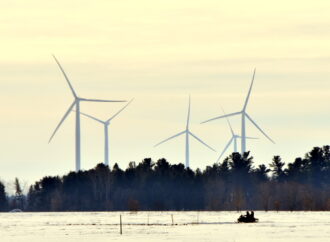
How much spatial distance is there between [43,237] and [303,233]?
29.2 meters

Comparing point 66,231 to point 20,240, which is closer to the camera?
point 20,240

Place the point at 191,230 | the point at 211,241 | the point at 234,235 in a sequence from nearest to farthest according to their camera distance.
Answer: the point at 211,241 → the point at 234,235 → the point at 191,230

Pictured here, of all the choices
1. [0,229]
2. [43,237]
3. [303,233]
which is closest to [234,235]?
[303,233]

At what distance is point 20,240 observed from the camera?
16575cm

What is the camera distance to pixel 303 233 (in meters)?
175

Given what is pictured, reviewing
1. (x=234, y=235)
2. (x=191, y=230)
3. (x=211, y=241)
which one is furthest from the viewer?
(x=191, y=230)

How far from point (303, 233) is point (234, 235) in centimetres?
826

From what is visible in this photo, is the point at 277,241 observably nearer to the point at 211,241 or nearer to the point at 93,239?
the point at 211,241

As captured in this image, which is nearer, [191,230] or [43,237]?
[43,237]

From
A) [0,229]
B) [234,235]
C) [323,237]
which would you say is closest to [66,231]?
[0,229]

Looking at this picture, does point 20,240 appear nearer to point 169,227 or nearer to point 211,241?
point 211,241

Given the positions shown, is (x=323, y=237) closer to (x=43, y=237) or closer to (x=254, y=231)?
(x=254, y=231)

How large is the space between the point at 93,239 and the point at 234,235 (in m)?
16.5

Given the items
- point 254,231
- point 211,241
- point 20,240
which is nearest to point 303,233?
point 254,231
